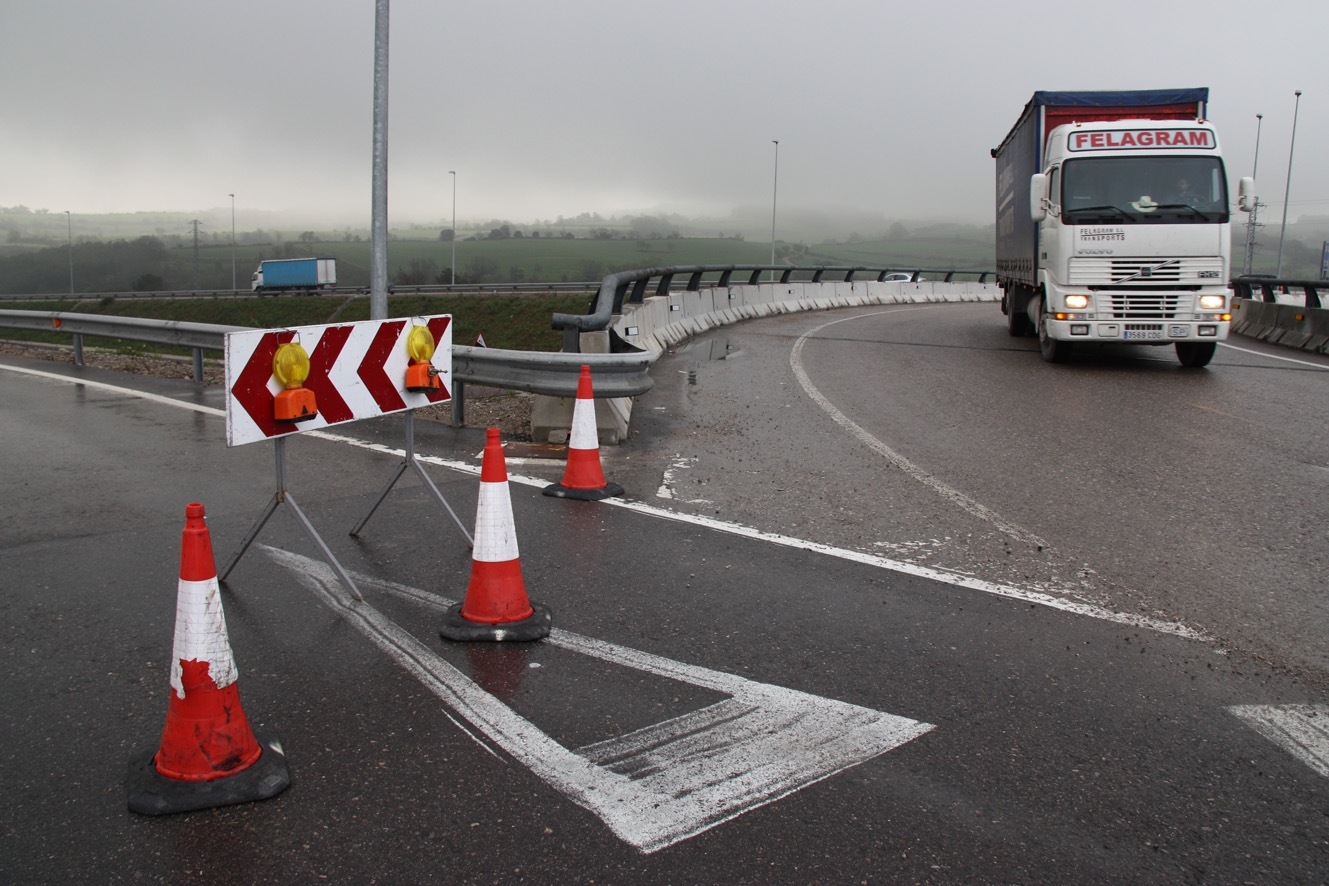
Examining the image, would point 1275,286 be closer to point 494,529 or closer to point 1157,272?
point 1157,272

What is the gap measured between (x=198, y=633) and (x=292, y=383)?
2008 mm

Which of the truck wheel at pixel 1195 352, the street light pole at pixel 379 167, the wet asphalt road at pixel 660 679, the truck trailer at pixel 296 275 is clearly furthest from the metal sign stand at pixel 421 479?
the truck trailer at pixel 296 275

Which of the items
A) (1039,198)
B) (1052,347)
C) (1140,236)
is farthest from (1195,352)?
(1039,198)

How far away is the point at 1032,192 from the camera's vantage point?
50.3ft

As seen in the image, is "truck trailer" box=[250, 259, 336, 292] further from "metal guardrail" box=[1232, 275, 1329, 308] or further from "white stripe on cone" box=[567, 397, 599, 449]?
"white stripe on cone" box=[567, 397, 599, 449]

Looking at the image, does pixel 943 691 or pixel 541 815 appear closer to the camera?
pixel 541 815

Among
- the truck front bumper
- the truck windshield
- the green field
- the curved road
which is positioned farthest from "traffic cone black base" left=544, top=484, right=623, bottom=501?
the green field

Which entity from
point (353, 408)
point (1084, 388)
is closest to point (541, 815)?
point (353, 408)

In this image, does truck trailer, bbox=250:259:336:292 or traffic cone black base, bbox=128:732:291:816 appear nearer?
traffic cone black base, bbox=128:732:291:816

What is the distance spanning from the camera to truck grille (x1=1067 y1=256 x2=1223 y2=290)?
46.6 feet

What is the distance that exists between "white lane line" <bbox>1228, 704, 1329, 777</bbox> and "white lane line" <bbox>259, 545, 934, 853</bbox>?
51.0 inches

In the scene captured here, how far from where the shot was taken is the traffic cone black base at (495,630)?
468 centimetres

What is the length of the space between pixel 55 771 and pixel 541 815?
1.69 m

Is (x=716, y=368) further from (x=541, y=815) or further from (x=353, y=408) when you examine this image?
(x=541, y=815)
